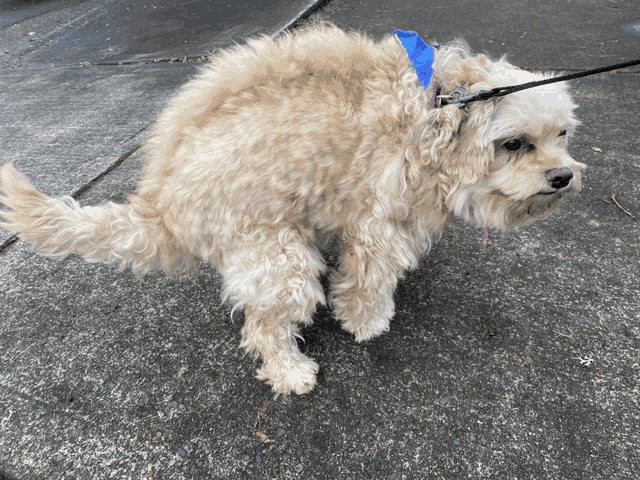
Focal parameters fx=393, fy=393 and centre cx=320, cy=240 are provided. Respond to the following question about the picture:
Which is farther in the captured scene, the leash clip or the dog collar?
the dog collar

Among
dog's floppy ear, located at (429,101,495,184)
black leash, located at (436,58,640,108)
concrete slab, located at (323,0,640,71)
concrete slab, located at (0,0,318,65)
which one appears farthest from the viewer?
concrete slab, located at (0,0,318,65)

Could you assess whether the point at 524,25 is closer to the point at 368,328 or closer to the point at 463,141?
the point at 463,141

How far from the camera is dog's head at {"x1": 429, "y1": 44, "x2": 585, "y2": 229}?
1.59m

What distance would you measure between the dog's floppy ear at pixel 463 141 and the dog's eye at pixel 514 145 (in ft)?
0.28

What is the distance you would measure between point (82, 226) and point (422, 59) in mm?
1637

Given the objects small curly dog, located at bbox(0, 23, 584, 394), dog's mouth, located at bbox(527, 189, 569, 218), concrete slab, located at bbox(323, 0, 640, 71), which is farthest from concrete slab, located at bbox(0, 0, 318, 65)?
dog's mouth, located at bbox(527, 189, 569, 218)

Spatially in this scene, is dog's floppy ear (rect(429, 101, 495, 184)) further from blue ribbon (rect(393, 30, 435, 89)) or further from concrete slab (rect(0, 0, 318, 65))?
concrete slab (rect(0, 0, 318, 65))

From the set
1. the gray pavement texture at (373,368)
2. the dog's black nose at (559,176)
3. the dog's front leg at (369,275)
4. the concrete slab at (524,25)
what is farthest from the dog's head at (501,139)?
the concrete slab at (524,25)

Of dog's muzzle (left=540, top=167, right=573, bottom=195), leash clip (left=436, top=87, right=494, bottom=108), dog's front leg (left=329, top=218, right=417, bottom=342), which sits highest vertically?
leash clip (left=436, top=87, right=494, bottom=108)

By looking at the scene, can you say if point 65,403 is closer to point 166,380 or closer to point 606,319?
point 166,380

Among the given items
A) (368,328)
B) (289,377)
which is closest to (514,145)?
(368,328)

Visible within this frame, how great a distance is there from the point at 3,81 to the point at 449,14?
7176 mm

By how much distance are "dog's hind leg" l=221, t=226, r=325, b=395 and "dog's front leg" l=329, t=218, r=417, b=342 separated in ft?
0.64

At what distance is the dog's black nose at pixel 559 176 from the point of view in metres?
1.62
